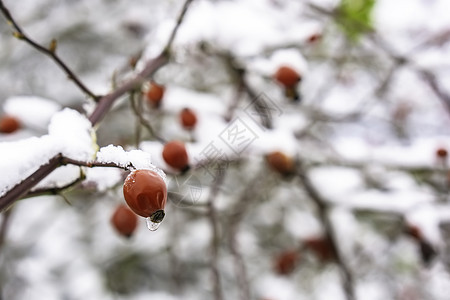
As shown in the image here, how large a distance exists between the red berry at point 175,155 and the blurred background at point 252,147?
51mm

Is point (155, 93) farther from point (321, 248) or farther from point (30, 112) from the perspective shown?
point (321, 248)

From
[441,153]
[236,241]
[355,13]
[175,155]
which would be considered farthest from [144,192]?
[355,13]

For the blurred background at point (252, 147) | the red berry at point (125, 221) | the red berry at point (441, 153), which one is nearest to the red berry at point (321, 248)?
the blurred background at point (252, 147)

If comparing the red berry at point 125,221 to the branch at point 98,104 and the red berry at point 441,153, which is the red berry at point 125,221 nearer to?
the branch at point 98,104

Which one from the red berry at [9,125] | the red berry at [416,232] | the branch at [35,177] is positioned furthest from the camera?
the red berry at [416,232]

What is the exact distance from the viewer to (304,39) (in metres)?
1.76

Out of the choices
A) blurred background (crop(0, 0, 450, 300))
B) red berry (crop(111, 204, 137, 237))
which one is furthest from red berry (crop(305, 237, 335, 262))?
red berry (crop(111, 204, 137, 237))

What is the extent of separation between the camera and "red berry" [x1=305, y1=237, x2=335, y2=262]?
202 cm

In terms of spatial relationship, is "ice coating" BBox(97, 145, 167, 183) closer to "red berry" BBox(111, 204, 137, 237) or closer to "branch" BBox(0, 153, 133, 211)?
"branch" BBox(0, 153, 133, 211)

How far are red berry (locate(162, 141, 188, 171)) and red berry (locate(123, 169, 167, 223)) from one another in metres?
0.35

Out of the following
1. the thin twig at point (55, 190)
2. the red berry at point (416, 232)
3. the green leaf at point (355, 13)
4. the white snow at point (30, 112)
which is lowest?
the red berry at point (416, 232)

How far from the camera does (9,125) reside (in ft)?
4.22

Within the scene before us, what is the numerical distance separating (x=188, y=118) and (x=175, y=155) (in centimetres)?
43

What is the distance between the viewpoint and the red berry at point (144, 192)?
63cm
